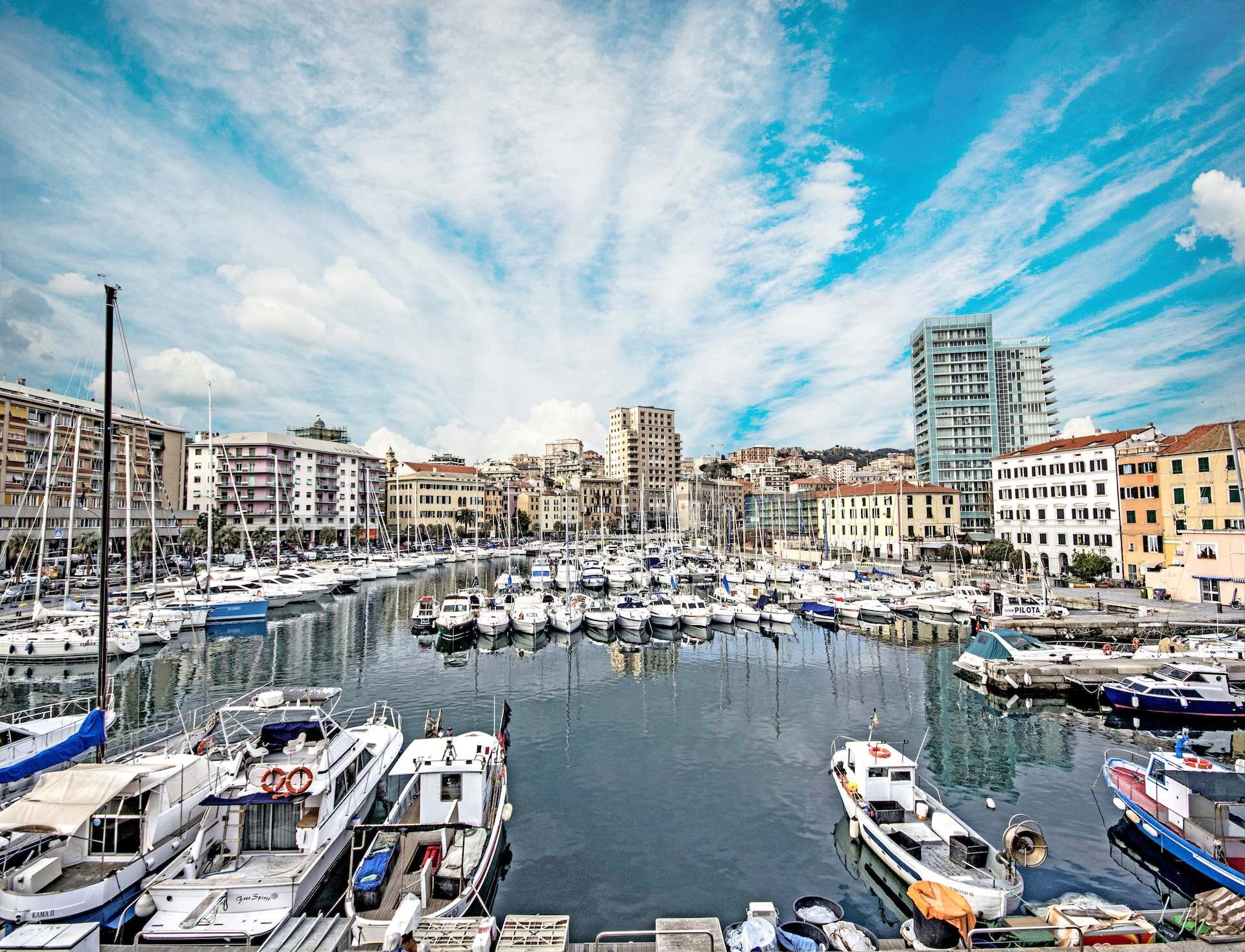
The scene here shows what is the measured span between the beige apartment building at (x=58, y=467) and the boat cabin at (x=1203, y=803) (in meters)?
72.4

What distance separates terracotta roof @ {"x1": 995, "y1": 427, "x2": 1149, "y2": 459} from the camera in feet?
197

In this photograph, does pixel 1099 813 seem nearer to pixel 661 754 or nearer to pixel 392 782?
pixel 661 754

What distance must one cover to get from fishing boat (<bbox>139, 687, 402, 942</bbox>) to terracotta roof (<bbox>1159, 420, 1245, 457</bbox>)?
192 feet

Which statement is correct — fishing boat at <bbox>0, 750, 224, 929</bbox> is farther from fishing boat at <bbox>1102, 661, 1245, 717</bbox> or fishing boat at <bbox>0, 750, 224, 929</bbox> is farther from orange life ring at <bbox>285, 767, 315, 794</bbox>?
fishing boat at <bbox>1102, 661, 1245, 717</bbox>

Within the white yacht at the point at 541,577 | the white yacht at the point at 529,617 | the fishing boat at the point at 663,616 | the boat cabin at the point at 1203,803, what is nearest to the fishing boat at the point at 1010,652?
the boat cabin at the point at 1203,803

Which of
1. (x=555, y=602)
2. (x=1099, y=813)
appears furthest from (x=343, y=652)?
(x=1099, y=813)

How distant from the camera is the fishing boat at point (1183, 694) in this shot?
1073 inches

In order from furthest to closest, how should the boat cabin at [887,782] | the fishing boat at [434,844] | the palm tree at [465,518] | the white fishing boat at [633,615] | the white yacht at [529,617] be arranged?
the palm tree at [465,518] → the white fishing boat at [633,615] → the white yacht at [529,617] → the boat cabin at [887,782] → the fishing boat at [434,844]

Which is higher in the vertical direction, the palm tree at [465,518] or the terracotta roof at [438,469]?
the terracotta roof at [438,469]

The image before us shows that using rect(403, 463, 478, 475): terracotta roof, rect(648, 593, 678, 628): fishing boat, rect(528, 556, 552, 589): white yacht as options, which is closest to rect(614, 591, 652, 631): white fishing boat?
rect(648, 593, 678, 628): fishing boat

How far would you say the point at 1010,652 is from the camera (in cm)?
3412

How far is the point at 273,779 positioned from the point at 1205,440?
2537 inches

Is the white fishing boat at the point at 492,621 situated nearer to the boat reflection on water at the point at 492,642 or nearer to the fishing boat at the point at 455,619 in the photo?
the boat reflection on water at the point at 492,642

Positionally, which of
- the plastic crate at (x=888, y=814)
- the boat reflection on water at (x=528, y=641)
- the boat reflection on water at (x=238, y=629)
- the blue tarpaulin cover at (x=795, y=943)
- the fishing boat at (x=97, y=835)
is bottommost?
the boat reflection on water at (x=528, y=641)
